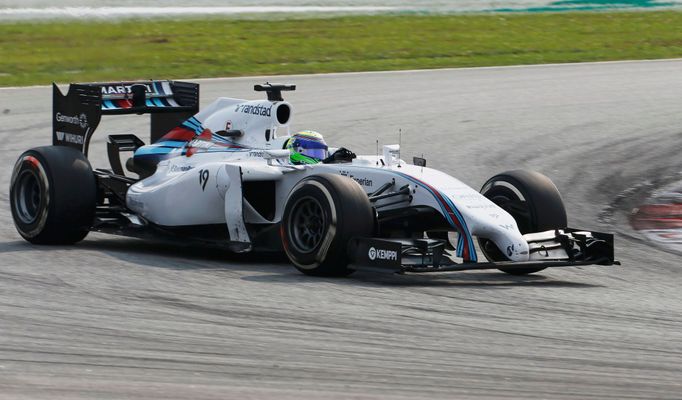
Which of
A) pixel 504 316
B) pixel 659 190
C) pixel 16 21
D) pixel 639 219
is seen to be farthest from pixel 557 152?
pixel 16 21

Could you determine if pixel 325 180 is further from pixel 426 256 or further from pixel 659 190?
pixel 659 190

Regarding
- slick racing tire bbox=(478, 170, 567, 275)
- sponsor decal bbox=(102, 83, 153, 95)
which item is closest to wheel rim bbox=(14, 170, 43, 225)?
sponsor decal bbox=(102, 83, 153, 95)

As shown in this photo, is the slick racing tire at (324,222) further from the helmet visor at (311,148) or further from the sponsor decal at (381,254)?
the helmet visor at (311,148)

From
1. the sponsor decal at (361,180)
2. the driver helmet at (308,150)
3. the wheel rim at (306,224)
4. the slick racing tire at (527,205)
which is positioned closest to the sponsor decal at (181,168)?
the driver helmet at (308,150)

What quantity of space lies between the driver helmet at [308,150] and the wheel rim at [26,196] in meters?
2.41

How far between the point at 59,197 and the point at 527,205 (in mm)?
3924

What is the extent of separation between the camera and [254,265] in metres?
10.2

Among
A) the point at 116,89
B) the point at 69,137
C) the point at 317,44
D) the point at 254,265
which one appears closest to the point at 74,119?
the point at 69,137

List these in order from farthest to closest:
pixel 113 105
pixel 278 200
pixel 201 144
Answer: pixel 113 105, pixel 201 144, pixel 278 200

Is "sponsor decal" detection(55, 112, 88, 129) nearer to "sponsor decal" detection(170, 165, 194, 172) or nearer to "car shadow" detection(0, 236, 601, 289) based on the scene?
"car shadow" detection(0, 236, 601, 289)

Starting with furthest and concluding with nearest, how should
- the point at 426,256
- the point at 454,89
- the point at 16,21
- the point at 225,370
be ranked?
the point at 16,21 → the point at 454,89 → the point at 426,256 → the point at 225,370

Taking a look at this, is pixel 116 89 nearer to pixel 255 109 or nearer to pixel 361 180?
pixel 255 109

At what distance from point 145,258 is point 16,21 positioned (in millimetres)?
17625

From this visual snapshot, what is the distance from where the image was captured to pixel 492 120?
63.4 feet
